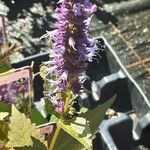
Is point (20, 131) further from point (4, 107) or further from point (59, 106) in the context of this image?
point (4, 107)

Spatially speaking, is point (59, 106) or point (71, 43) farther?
point (59, 106)

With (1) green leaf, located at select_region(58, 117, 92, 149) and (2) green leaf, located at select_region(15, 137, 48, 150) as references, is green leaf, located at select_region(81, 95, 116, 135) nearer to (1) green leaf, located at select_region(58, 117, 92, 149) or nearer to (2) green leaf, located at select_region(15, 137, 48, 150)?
(1) green leaf, located at select_region(58, 117, 92, 149)

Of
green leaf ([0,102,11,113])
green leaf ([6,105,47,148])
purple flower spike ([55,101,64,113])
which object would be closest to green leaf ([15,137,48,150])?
green leaf ([6,105,47,148])

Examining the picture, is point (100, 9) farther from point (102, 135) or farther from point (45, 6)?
point (102, 135)

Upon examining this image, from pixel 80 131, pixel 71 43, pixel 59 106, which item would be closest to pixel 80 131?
pixel 80 131

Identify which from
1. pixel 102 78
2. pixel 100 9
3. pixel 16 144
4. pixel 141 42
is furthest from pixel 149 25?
pixel 16 144

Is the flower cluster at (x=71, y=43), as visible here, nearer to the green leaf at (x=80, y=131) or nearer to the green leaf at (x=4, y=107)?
the green leaf at (x=80, y=131)
